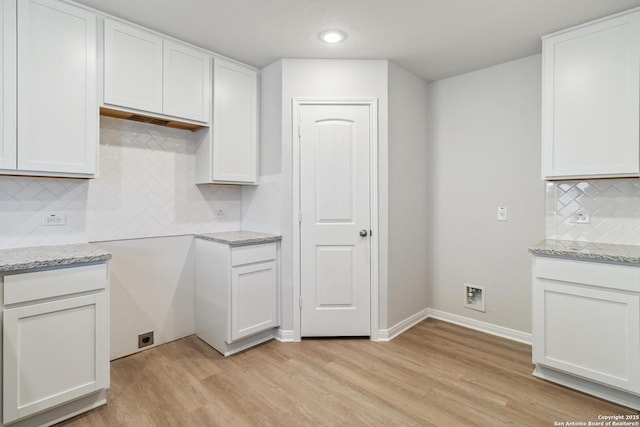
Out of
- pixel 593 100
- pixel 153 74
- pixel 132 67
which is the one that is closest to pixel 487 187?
pixel 593 100

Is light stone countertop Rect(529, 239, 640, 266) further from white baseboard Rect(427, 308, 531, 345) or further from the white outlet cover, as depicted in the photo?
white baseboard Rect(427, 308, 531, 345)

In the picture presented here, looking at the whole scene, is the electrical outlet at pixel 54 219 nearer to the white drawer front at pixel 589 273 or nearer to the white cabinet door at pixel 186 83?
the white cabinet door at pixel 186 83

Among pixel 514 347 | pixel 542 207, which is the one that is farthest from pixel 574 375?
pixel 542 207

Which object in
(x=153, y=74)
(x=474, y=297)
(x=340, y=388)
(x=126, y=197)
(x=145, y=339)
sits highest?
(x=153, y=74)

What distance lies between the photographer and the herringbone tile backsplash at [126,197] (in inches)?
84.9

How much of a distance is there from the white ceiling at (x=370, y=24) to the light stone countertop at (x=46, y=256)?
1.59 meters

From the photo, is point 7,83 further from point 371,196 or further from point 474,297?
point 474,297

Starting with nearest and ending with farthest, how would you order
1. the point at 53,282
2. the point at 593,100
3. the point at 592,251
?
the point at 53,282 → the point at 592,251 → the point at 593,100

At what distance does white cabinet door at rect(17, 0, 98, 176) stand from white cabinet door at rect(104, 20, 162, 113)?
0.34 feet

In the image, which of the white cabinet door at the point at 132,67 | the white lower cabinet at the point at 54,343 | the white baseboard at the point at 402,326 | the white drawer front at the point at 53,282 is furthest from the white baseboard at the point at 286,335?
the white cabinet door at the point at 132,67

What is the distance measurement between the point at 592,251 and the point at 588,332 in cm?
51

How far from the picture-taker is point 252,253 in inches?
108

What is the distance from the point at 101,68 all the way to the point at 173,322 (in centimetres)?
207

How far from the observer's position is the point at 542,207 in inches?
Answer: 110
